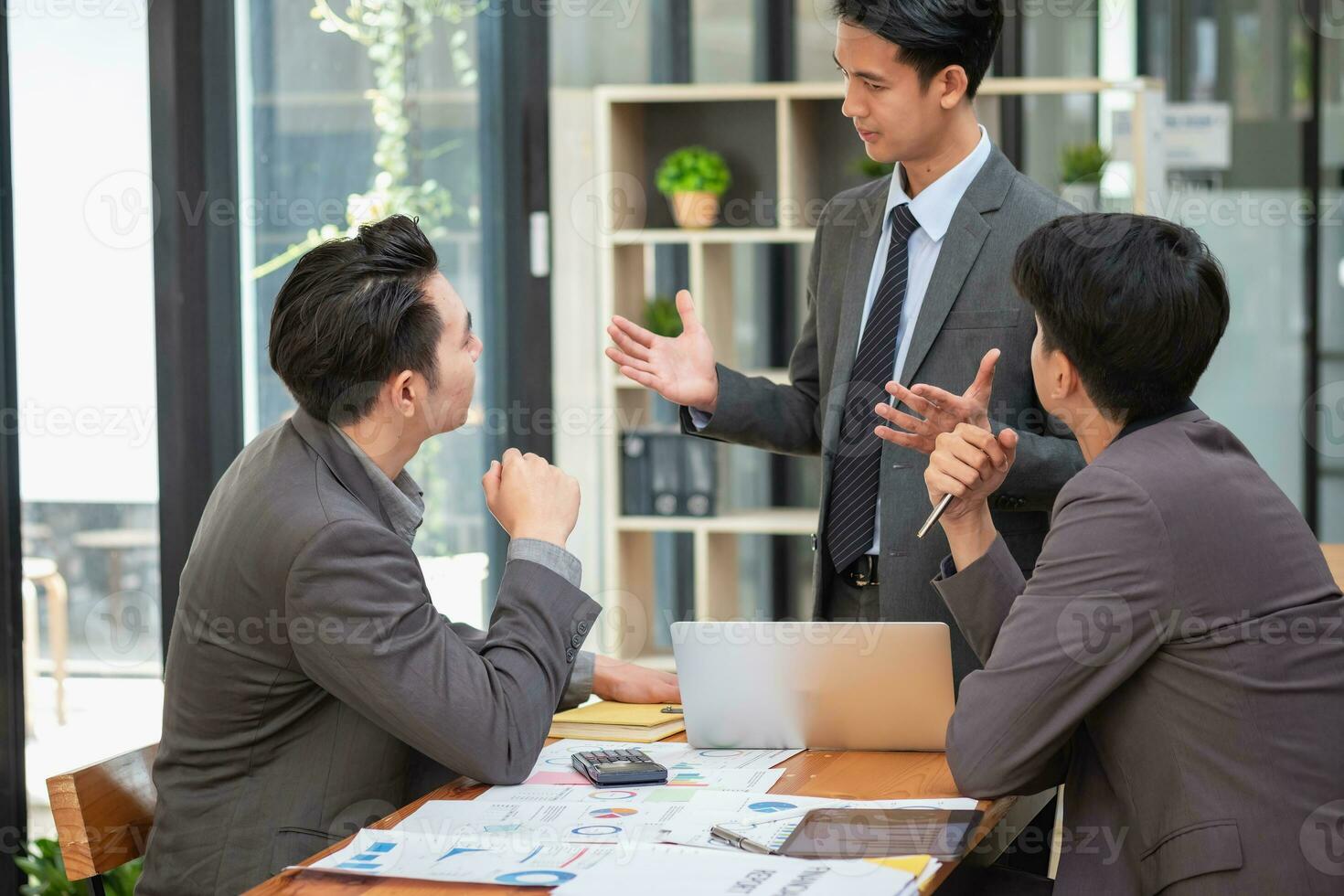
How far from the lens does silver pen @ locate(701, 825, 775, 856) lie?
1.43 m

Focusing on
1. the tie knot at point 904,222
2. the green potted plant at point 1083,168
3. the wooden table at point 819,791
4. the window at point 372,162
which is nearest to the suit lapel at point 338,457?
the wooden table at point 819,791

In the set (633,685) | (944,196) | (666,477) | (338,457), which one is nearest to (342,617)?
(338,457)

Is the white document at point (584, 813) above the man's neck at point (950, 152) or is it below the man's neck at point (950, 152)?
below

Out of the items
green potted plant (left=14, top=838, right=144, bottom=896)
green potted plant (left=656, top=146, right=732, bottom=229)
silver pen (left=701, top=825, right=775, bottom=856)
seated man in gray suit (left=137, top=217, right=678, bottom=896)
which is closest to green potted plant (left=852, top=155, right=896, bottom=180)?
green potted plant (left=656, top=146, right=732, bottom=229)

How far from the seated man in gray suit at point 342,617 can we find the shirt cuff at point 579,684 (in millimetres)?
295

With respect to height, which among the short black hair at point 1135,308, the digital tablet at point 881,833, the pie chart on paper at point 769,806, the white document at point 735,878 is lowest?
the pie chart on paper at point 769,806

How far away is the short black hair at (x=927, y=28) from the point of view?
85.4 inches

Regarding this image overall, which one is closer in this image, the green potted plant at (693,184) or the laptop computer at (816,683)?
the laptop computer at (816,683)

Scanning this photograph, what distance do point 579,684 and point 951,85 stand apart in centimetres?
106

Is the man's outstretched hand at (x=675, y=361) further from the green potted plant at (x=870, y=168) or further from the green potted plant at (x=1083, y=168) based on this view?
the green potted plant at (x=1083, y=168)

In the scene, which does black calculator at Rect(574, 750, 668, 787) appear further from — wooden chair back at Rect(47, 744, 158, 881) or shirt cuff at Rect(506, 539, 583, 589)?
wooden chair back at Rect(47, 744, 158, 881)

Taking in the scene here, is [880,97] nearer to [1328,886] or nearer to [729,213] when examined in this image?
[1328,886]

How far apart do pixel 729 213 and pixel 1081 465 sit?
8.66ft

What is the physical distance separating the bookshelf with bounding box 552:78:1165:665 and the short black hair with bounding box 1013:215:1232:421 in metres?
2.57
